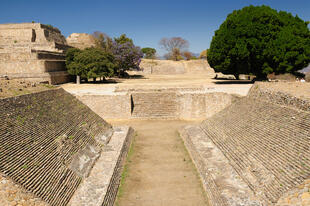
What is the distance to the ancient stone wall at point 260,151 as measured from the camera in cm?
734

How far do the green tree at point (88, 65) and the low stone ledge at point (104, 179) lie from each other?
16.4 meters

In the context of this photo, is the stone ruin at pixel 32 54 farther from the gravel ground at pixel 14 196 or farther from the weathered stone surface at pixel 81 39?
the gravel ground at pixel 14 196

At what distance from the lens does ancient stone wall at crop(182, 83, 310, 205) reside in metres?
7.34

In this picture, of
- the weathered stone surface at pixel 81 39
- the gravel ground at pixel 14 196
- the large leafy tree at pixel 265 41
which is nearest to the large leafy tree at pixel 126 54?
the weathered stone surface at pixel 81 39

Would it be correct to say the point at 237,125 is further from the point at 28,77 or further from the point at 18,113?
the point at 28,77

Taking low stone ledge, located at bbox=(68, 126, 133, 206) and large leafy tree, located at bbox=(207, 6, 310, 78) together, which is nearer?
low stone ledge, located at bbox=(68, 126, 133, 206)

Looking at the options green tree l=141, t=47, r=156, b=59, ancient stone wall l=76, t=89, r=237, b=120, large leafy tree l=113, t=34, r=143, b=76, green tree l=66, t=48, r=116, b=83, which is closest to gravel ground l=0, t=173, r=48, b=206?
ancient stone wall l=76, t=89, r=237, b=120

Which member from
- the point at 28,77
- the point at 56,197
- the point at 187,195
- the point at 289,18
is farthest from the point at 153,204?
the point at 289,18

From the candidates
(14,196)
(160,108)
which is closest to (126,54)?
(160,108)

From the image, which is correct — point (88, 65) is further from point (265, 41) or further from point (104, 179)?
point (104, 179)

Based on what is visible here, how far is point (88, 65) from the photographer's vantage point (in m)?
27.9

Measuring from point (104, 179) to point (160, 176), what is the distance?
2827mm

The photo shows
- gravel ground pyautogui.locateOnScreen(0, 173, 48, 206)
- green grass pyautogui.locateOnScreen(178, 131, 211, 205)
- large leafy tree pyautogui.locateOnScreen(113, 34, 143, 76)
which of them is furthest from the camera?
large leafy tree pyautogui.locateOnScreen(113, 34, 143, 76)

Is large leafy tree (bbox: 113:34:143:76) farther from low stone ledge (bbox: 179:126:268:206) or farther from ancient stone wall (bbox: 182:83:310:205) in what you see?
low stone ledge (bbox: 179:126:268:206)
